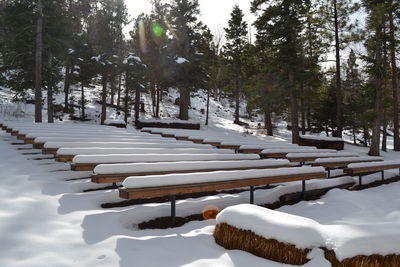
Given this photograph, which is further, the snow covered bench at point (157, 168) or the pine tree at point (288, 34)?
the pine tree at point (288, 34)

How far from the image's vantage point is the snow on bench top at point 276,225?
3.02 m

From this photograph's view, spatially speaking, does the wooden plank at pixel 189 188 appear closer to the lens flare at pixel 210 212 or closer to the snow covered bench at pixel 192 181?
the snow covered bench at pixel 192 181

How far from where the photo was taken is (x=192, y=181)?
15.4 ft

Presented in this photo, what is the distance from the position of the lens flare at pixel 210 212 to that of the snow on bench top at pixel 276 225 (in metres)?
1.48

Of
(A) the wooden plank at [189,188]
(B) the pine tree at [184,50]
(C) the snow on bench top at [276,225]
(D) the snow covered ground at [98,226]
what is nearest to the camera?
(C) the snow on bench top at [276,225]

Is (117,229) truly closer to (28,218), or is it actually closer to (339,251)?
(28,218)

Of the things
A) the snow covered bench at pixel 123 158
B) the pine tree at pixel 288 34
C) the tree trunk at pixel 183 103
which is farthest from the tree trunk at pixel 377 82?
the tree trunk at pixel 183 103

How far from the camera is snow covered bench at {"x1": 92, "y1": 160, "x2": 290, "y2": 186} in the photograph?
4.78 metres

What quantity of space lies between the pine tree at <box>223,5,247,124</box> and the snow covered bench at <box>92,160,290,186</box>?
28740 millimetres

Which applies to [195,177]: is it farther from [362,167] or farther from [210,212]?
[362,167]

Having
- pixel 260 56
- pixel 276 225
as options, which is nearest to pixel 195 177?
pixel 276 225

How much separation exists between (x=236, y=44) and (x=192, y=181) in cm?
3354

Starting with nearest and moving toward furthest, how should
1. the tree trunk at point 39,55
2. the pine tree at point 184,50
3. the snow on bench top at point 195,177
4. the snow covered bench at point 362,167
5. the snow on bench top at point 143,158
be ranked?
the snow on bench top at point 195,177 → the snow on bench top at point 143,158 → the snow covered bench at point 362,167 → the tree trunk at point 39,55 → the pine tree at point 184,50

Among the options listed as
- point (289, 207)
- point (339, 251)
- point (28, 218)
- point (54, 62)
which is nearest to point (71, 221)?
point (28, 218)
